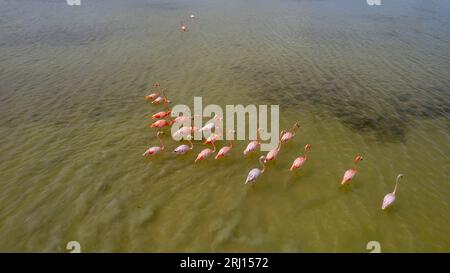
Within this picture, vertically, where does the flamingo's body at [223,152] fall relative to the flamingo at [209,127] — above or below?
below

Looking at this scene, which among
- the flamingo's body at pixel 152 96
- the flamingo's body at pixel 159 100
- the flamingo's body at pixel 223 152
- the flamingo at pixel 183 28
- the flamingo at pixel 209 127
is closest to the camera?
the flamingo's body at pixel 223 152

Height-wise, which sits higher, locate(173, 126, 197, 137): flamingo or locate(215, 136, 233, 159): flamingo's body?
locate(173, 126, 197, 137): flamingo

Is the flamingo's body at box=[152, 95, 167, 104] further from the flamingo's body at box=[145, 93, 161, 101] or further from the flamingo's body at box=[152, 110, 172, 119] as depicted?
the flamingo's body at box=[152, 110, 172, 119]

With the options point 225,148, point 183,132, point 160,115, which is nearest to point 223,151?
point 225,148

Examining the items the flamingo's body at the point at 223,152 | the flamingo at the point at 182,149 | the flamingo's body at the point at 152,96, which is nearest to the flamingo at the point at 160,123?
the flamingo at the point at 182,149

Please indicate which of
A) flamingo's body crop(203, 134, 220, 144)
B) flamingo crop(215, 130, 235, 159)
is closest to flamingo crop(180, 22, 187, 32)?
flamingo's body crop(203, 134, 220, 144)

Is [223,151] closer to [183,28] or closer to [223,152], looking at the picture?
[223,152]

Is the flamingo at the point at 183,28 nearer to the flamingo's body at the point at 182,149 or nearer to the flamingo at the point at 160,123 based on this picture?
the flamingo at the point at 160,123

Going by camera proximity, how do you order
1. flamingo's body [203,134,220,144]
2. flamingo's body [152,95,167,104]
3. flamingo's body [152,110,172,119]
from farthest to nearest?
1. flamingo's body [152,95,167,104]
2. flamingo's body [152,110,172,119]
3. flamingo's body [203,134,220,144]

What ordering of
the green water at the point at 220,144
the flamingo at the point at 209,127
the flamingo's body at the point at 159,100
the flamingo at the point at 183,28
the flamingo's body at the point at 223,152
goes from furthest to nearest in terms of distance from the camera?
the flamingo at the point at 183,28 < the flamingo's body at the point at 159,100 < the flamingo at the point at 209,127 < the flamingo's body at the point at 223,152 < the green water at the point at 220,144
